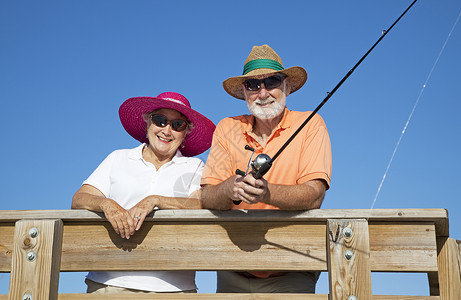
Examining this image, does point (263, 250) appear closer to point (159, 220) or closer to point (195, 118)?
point (159, 220)

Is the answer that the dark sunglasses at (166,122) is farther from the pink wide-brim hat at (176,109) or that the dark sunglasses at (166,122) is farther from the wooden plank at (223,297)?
the wooden plank at (223,297)

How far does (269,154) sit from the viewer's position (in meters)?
4.10

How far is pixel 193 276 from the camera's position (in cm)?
399

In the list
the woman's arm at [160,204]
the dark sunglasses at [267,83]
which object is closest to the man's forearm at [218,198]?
the woman's arm at [160,204]

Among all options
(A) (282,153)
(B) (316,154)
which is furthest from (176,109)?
(B) (316,154)

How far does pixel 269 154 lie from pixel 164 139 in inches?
42.3

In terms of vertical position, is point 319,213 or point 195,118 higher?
point 195,118

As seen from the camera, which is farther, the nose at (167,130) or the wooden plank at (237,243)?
the nose at (167,130)

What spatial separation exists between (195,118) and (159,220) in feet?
5.85

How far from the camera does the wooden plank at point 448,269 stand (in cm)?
331

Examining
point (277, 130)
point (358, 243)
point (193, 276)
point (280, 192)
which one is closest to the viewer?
point (358, 243)

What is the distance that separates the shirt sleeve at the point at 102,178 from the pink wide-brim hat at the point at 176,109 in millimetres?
654

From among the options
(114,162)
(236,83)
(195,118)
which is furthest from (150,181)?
(236,83)

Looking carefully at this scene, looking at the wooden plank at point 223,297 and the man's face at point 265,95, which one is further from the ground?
the man's face at point 265,95
